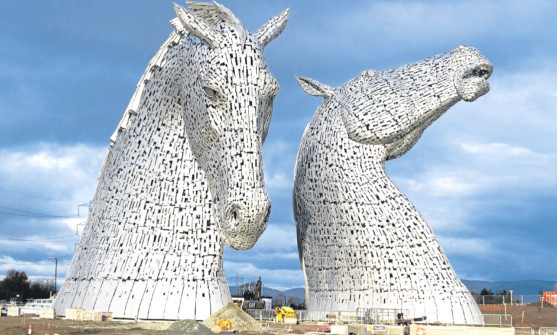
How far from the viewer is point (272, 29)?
12570mm

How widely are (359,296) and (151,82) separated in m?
7.74

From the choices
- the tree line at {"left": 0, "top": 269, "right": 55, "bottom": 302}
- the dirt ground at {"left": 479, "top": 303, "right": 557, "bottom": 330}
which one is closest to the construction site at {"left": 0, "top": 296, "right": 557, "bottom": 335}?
the dirt ground at {"left": 479, "top": 303, "right": 557, "bottom": 330}

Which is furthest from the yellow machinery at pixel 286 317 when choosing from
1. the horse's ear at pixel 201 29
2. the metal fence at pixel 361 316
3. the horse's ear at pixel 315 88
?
the horse's ear at pixel 201 29

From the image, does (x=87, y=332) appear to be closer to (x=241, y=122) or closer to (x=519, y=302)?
(x=241, y=122)

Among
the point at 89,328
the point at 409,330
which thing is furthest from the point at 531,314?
the point at 89,328

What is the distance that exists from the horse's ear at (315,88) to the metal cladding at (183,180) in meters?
6.32

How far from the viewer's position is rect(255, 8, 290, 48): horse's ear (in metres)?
12.3

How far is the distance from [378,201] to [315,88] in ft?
15.1

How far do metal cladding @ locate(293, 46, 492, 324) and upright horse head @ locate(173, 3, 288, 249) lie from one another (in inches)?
223

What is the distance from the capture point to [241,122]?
11.0 m

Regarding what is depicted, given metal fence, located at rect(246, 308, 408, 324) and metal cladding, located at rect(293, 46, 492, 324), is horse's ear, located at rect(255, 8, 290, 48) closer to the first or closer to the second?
metal cladding, located at rect(293, 46, 492, 324)

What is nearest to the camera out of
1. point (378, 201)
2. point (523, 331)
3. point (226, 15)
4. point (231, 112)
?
point (231, 112)

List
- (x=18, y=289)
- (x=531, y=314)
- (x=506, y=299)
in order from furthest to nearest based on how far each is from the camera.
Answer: (x=18, y=289) → (x=506, y=299) → (x=531, y=314)

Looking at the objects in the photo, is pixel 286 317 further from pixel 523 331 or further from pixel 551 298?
pixel 551 298
